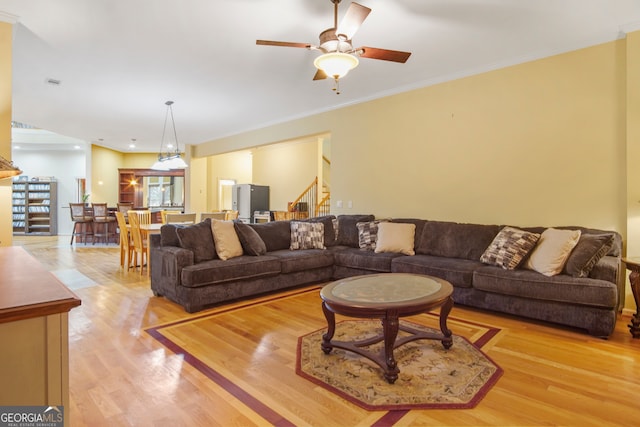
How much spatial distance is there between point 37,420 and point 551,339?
10.9 feet

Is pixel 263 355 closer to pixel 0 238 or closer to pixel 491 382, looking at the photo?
pixel 491 382

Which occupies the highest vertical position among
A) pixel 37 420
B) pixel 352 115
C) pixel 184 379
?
pixel 352 115

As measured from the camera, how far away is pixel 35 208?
36.7 ft

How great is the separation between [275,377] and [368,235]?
2914 millimetres

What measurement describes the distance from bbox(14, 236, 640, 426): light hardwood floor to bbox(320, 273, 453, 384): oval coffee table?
38 centimetres

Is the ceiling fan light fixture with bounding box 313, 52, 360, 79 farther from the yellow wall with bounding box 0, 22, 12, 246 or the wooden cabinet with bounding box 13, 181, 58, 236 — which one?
the wooden cabinet with bounding box 13, 181, 58, 236

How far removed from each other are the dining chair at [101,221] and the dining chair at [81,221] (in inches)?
6.6

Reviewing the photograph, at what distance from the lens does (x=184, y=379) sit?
2.23m

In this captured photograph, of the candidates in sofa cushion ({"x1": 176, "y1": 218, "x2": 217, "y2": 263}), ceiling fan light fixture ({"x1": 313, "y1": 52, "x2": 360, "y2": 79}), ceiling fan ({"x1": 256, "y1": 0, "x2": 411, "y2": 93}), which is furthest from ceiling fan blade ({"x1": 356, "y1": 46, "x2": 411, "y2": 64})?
sofa cushion ({"x1": 176, "y1": 218, "x2": 217, "y2": 263})

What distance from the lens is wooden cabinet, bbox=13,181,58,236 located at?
1109cm

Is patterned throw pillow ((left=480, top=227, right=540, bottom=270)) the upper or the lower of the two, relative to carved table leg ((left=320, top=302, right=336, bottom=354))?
Result: upper

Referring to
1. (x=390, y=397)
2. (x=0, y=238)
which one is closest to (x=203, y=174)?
(x=0, y=238)

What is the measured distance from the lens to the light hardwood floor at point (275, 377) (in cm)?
184

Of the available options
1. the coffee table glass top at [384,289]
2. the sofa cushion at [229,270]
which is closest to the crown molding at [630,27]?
the coffee table glass top at [384,289]
